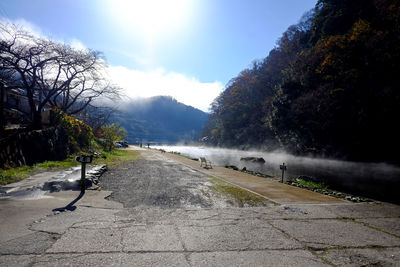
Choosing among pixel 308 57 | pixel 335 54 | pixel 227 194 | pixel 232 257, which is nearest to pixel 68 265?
pixel 232 257

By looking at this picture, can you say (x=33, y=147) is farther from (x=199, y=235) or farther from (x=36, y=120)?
(x=199, y=235)

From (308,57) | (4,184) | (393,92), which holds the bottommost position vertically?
(4,184)

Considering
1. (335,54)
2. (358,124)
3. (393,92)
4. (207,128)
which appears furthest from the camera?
(207,128)

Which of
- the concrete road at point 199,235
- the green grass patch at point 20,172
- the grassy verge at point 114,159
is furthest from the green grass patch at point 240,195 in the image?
the grassy verge at point 114,159

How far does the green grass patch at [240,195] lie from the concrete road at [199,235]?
428 mm

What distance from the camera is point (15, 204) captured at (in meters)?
5.51

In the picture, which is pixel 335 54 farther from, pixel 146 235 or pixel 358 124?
pixel 146 235

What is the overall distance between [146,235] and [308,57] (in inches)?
1698

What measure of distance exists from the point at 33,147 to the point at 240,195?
1219 centimetres

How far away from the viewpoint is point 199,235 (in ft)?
13.7

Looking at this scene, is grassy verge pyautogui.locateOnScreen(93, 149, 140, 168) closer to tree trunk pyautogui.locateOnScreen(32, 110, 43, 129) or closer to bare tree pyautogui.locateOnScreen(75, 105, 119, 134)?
tree trunk pyautogui.locateOnScreen(32, 110, 43, 129)

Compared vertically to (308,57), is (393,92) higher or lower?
lower

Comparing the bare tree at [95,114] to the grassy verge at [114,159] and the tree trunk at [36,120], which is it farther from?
the tree trunk at [36,120]

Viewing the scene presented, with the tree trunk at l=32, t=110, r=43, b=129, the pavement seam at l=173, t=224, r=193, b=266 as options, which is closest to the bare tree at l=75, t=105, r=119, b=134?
the tree trunk at l=32, t=110, r=43, b=129
